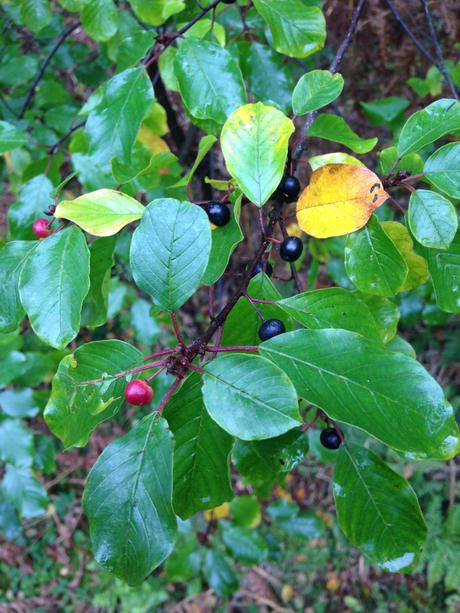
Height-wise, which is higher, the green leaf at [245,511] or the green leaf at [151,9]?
the green leaf at [151,9]

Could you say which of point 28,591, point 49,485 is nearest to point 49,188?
point 49,485

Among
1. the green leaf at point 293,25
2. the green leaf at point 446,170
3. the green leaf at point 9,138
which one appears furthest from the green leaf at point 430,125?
the green leaf at point 9,138

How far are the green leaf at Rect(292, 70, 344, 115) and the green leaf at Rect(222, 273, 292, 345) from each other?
285 mm

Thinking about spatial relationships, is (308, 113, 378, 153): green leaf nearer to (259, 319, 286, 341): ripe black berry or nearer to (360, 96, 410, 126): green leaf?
(259, 319, 286, 341): ripe black berry

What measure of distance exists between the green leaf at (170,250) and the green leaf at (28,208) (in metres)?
0.61

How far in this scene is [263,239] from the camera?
0.73 m

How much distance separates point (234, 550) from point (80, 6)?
1653mm

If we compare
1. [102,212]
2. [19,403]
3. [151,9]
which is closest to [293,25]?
[151,9]

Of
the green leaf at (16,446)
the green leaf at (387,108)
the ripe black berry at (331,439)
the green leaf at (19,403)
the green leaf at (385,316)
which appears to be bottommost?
the green leaf at (16,446)

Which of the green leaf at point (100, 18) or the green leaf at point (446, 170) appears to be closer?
the green leaf at point (446, 170)

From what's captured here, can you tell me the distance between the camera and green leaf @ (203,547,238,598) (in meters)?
1.65

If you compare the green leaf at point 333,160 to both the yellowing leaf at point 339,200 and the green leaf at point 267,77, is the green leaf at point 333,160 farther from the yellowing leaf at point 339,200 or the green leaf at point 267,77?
the green leaf at point 267,77

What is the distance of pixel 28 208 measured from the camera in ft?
3.93

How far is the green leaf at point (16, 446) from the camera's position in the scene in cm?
144
